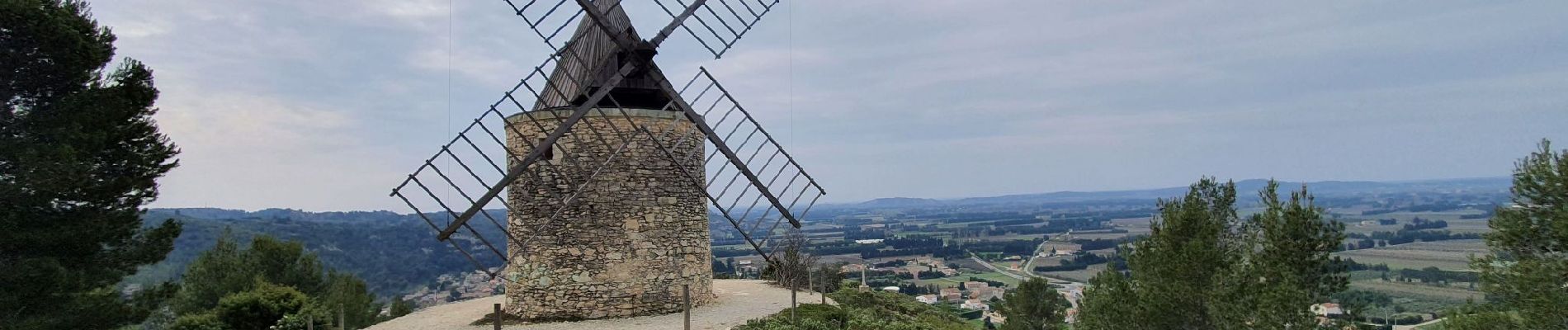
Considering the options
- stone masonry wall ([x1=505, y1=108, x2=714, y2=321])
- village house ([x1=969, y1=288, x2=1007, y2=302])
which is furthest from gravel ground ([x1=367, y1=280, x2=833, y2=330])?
village house ([x1=969, y1=288, x2=1007, y2=302])

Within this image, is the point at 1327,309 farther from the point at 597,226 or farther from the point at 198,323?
the point at 198,323

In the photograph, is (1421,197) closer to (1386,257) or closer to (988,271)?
(1386,257)

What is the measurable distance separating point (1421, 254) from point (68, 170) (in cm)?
6574

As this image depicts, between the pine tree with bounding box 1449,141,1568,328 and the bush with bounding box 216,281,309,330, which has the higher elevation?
the pine tree with bounding box 1449,141,1568,328

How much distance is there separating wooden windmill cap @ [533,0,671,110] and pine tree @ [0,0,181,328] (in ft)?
18.9

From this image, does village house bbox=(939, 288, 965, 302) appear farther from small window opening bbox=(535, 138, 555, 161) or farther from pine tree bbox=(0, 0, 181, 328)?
pine tree bbox=(0, 0, 181, 328)

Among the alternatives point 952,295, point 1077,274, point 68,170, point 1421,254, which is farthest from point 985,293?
point 68,170

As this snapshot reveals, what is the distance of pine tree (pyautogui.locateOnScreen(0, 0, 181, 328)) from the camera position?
9414 millimetres

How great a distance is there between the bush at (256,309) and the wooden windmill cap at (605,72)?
5.98 metres

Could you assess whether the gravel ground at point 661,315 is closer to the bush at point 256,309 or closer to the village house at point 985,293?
the bush at point 256,309

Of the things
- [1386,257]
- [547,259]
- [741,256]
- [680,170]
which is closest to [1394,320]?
[680,170]

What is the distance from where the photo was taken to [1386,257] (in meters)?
51.3

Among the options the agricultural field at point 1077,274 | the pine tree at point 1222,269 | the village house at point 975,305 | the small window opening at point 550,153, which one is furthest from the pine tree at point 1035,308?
the agricultural field at point 1077,274

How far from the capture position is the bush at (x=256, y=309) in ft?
47.2
